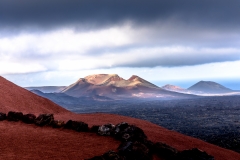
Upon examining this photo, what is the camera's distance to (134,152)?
51.2 feet

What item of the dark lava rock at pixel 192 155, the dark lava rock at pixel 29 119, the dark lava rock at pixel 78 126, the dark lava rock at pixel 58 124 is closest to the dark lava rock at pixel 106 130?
the dark lava rock at pixel 78 126

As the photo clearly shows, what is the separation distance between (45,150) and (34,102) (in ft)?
87.4

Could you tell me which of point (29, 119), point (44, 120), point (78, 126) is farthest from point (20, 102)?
point (78, 126)

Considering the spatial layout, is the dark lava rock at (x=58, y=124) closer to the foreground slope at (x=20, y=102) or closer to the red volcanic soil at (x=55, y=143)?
the red volcanic soil at (x=55, y=143)

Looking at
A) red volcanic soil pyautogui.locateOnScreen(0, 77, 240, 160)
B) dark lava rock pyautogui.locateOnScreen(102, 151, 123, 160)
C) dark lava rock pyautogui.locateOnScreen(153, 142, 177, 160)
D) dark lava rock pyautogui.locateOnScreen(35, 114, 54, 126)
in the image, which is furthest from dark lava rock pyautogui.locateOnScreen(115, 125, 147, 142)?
dark lava rock pyautogui.locateOnScreen(35, 114, 54, 126)

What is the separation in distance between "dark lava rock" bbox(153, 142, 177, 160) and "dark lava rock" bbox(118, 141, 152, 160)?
5.82 feet

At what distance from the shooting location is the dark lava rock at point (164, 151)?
17625mm

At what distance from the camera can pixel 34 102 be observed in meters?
41.8

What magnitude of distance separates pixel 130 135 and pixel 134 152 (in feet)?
11.1

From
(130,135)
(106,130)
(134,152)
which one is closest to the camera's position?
(134,152)

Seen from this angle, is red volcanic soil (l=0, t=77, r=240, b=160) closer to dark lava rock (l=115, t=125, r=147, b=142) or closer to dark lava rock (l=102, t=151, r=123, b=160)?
dark lava rock (l=115, t=125, r=147, b=142)

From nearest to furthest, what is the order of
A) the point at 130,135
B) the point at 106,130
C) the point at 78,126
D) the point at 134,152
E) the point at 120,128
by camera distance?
the point at 134,152 → the point at 130,135 → the point at 120,128 → the point at 106,130 → the point at 78,126

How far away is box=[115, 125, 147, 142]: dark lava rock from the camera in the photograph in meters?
18.7

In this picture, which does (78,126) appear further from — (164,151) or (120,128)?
(164,151)
